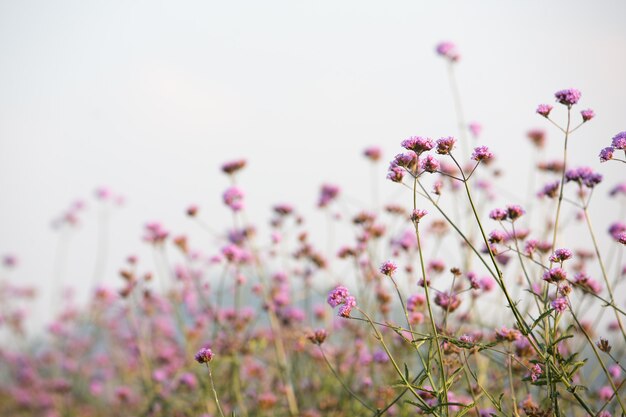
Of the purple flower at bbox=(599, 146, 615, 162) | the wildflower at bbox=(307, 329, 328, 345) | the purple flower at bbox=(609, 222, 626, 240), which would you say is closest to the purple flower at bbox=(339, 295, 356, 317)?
the wildflower at bbox=(307, 329, 328, 345)

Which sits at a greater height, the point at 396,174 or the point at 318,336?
the point at 396,174

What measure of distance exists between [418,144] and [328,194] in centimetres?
317

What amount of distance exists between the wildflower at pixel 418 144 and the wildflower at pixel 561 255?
0.77 meters

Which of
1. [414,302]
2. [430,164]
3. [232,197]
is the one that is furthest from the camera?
[232,197]

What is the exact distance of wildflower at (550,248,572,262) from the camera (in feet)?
9.11

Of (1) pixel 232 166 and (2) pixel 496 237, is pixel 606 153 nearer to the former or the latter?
(2) pixel 496 237

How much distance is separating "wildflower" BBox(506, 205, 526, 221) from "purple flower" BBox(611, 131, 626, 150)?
1.79 feet

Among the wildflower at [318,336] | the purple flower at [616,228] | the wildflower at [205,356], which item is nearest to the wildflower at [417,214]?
the wildflower at [318,336]

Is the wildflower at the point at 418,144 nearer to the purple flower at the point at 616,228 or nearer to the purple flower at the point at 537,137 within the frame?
the purple flower at the point at 616,228

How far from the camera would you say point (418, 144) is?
9.18ft

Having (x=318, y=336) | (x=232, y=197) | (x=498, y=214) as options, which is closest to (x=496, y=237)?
(x=498, y=214)

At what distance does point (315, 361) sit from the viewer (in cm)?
536

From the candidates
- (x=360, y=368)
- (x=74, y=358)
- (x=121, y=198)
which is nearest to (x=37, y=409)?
(x=74, y=358)

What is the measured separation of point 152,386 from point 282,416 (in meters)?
1.40
